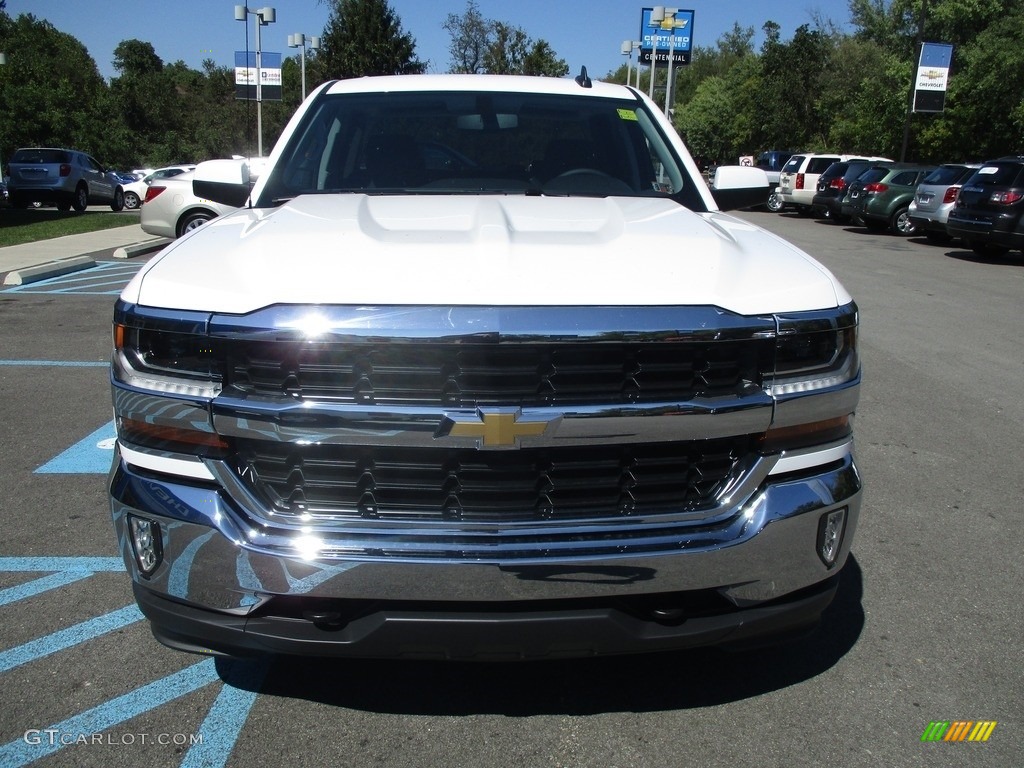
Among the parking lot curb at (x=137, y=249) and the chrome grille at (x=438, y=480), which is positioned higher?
the chrome grille at (x=438, y=480)

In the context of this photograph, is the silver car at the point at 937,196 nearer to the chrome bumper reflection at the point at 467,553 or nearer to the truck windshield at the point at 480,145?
the truck windshield at the point at 480,145

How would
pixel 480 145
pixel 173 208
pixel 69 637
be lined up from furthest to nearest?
pixel 173 208 < pixel 480 145 < pixel 69 637

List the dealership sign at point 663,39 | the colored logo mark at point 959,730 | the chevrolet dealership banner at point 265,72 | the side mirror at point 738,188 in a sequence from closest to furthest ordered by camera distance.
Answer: the colored logo mark at point 959,730
the side mirror at point 738,188
the chevrolet dealership banner at point 265,72
the dealership sign at point 663,39

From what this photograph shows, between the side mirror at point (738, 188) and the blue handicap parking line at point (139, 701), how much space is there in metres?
2.64

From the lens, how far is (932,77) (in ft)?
101

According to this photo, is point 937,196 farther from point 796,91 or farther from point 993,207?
point 796,91

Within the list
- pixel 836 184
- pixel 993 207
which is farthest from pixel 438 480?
pixel 836 184

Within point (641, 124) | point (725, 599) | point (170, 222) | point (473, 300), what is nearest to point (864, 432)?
point (641, 124)

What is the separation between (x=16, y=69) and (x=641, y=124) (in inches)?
1952

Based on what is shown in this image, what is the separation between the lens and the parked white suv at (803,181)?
29.1 m

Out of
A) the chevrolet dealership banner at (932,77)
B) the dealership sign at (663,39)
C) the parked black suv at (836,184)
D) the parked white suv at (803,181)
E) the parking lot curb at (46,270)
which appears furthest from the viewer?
the dealership sign at (663,39)

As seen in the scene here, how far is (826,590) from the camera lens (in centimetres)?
256

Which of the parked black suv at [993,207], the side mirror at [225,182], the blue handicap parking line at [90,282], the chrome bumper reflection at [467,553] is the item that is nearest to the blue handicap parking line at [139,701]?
the chrome bumper reflection at [467,553]

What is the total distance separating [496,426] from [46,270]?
1184 cm
